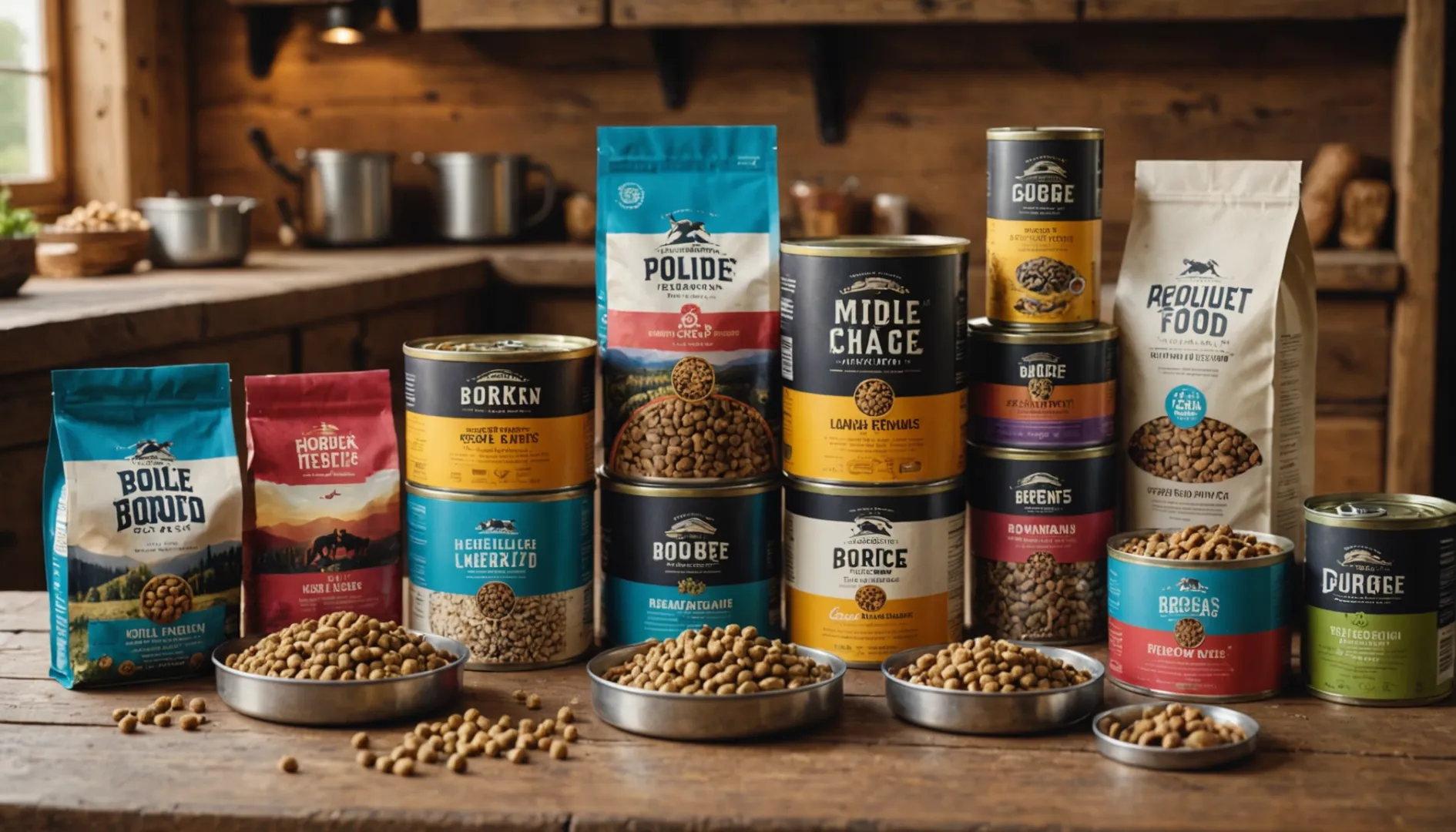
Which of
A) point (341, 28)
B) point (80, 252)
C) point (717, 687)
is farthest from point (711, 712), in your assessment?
point (341, 28)

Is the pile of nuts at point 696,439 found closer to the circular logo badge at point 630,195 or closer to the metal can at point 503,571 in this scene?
the metal can at point 503,571

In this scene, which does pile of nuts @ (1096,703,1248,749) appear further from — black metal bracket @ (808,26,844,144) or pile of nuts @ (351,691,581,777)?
black metal bracket @ (808,26,844,144)

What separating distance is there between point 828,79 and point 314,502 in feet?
8.38

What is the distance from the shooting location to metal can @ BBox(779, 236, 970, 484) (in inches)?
51.4

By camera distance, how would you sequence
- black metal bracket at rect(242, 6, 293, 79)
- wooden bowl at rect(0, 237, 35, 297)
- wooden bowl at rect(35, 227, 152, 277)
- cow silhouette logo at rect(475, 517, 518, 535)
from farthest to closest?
1. black metal bracket at rect(242, 6, 293, 79)
2. wooden bowl at rect(35, 227, 152, 277)
3. wooden bowl at rect(0, 237, 35, 297)
4. cow silhouette logo at rect(475, 517, 518, 535)

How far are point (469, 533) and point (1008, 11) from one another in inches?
91.3

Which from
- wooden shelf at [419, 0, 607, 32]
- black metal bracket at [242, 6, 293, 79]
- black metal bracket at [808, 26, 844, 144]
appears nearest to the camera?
wooden shelf at [419, 0, 607, 32]

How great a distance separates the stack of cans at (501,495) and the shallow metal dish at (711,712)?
7.8 inches

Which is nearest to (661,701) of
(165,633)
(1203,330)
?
(165,633)

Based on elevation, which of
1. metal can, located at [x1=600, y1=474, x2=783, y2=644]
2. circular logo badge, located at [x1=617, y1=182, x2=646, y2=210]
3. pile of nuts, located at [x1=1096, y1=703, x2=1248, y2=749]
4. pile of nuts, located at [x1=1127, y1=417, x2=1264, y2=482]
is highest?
circular logo badge, located at [x1=617, y1=182, x2=646, y2=210]

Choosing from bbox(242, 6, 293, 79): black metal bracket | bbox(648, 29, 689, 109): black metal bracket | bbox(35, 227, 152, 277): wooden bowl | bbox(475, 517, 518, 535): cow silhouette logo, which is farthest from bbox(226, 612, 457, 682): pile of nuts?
bbox(242, 6, 293, 79): black metal bracket

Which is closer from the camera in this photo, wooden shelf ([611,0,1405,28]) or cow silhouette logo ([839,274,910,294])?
cow silhouette logo ([839,274,910,294])

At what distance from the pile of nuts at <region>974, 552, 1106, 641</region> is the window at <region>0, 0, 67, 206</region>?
2.67 m

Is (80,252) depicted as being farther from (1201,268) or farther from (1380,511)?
(1380,511)
